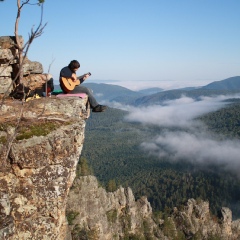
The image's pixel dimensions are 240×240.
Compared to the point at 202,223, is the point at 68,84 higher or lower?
higher

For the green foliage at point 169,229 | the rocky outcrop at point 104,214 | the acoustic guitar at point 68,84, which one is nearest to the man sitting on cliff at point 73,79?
the acoustic guitar at point 68,84

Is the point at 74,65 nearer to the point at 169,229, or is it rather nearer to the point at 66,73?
the point at 66,73

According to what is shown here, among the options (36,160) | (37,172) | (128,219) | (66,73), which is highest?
(66,73)

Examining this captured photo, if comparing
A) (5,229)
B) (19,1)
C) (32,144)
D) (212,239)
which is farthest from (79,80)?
(212,239)

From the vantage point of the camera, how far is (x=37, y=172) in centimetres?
1138

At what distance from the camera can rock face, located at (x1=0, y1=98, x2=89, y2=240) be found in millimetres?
10914

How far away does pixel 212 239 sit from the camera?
10012 centimetres

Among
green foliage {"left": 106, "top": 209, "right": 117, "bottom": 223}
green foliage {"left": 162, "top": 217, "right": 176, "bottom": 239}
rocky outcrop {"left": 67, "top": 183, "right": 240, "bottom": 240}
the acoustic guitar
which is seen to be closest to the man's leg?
the acoustic guitar

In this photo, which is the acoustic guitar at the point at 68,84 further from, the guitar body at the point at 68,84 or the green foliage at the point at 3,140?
the green foliage at the point at 3,140

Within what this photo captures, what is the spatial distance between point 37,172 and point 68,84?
5.93m

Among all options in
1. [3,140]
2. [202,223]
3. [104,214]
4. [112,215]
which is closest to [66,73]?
[3,140]

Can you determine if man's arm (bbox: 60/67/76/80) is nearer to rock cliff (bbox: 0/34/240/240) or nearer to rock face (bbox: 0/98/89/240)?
rock cliff (bbox: 0/34/240/240)

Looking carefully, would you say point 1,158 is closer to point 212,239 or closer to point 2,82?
point 2,82

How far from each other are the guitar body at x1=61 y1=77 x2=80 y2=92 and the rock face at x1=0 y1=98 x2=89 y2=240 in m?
3.36
